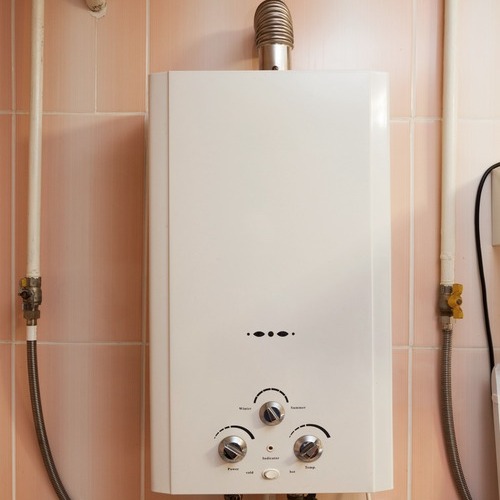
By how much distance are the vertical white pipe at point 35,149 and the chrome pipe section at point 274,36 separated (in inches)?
14.2

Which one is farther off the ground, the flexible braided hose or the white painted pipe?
the white painted pipe

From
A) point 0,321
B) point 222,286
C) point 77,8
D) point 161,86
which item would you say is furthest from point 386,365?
point 77,8

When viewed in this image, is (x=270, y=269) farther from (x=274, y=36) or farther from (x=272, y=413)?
(x=274, y=36)

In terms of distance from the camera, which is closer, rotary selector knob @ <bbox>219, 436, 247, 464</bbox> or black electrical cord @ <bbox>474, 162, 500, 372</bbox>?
rotary selector knob @ <bbox>219, 436, 247, 464</bbox>

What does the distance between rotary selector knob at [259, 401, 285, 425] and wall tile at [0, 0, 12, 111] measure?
0.65 meters

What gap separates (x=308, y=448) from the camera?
667 mm

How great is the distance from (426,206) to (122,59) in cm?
57

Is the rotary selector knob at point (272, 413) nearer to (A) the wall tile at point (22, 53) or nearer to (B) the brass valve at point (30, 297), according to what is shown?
(B) the brass valve at point (30, 297)

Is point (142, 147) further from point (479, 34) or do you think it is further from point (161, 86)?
point (479, 34)

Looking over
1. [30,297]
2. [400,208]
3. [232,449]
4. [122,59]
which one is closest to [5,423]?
[30,297]

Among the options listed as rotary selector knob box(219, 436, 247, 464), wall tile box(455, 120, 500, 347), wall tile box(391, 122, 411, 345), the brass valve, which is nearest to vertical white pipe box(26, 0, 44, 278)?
the brass valve

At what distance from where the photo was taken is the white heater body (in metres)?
0.68

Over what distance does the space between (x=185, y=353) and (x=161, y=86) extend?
0.36m

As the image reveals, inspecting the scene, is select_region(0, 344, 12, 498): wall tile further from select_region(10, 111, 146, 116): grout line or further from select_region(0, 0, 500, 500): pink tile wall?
select_region(10, 111, 146, 116): grout line
